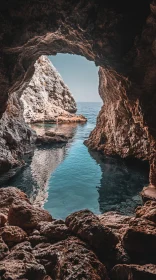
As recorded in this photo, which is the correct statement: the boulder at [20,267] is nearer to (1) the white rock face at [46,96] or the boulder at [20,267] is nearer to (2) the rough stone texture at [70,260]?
(2) the rough stone texture at [70,260]

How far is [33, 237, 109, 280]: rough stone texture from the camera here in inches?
183

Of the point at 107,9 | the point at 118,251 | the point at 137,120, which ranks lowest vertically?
the point at 118,251

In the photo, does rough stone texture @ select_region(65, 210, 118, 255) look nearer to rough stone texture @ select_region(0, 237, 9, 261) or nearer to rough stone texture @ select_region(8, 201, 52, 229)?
rough stone texture @ select_region(8, 201, 52, 229)

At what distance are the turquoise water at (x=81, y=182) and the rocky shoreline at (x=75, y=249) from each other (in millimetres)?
6567

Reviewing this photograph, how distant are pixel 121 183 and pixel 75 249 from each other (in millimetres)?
14521

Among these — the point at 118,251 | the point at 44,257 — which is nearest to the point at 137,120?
the point at 118,251

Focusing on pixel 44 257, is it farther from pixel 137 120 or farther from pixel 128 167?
pixel 128 167

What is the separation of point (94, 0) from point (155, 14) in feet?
8.98

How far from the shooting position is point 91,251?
5559 millimetres

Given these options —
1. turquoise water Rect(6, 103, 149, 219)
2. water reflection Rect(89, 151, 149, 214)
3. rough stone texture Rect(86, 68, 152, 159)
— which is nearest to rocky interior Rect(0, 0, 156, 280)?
water reflection Rect(89, 151, 149, 214)

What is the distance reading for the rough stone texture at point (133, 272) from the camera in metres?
4.54

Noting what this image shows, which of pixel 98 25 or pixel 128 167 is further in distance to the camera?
pixel 128 167

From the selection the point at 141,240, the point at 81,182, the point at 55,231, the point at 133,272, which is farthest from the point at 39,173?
the point at 133,272

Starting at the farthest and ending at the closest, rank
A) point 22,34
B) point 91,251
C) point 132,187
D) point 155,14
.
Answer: point 132,187 < point 22,34 < point 155,14 < point 91,251
